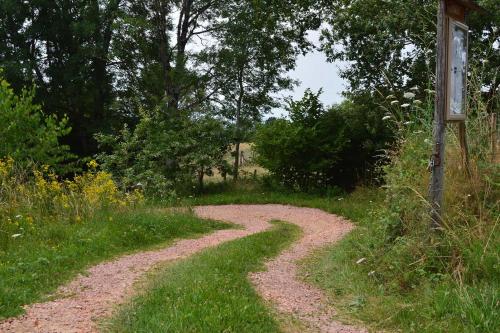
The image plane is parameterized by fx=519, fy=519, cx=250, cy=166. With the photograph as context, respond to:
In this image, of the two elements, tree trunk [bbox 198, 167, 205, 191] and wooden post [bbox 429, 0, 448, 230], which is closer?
wooden post [bbox 429, 0, 448, 230]

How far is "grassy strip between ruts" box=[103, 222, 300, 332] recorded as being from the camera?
4332mm

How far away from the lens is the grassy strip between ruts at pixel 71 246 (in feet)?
18.7

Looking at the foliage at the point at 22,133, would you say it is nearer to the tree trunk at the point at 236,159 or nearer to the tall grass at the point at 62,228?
the tall grass at the point at 62,228

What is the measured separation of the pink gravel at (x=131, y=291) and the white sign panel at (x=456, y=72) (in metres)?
2.48

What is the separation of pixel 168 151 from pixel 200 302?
13013 millimetres

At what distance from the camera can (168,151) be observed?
1748 centimetres

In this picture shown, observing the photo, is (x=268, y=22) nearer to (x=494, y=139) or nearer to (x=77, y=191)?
(x=77, y=191)

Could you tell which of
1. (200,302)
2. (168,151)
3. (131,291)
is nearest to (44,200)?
(131,291)

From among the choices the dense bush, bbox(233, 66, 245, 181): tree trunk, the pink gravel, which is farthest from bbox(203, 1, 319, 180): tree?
the pink gravel

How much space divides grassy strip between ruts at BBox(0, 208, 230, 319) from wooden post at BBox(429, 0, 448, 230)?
4.37 meters

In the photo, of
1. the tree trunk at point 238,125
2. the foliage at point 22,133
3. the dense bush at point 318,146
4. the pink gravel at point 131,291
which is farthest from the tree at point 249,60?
the pink gravel at point 131,291

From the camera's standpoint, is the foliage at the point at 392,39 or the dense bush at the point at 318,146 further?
the dense bush at the point at 318,146

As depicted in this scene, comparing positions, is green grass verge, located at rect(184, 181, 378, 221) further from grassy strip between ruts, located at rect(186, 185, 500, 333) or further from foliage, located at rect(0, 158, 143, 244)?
grassy strip between ruts, located at rect(186, 185, 500, 333)

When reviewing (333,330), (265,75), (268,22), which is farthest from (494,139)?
(265,75)
